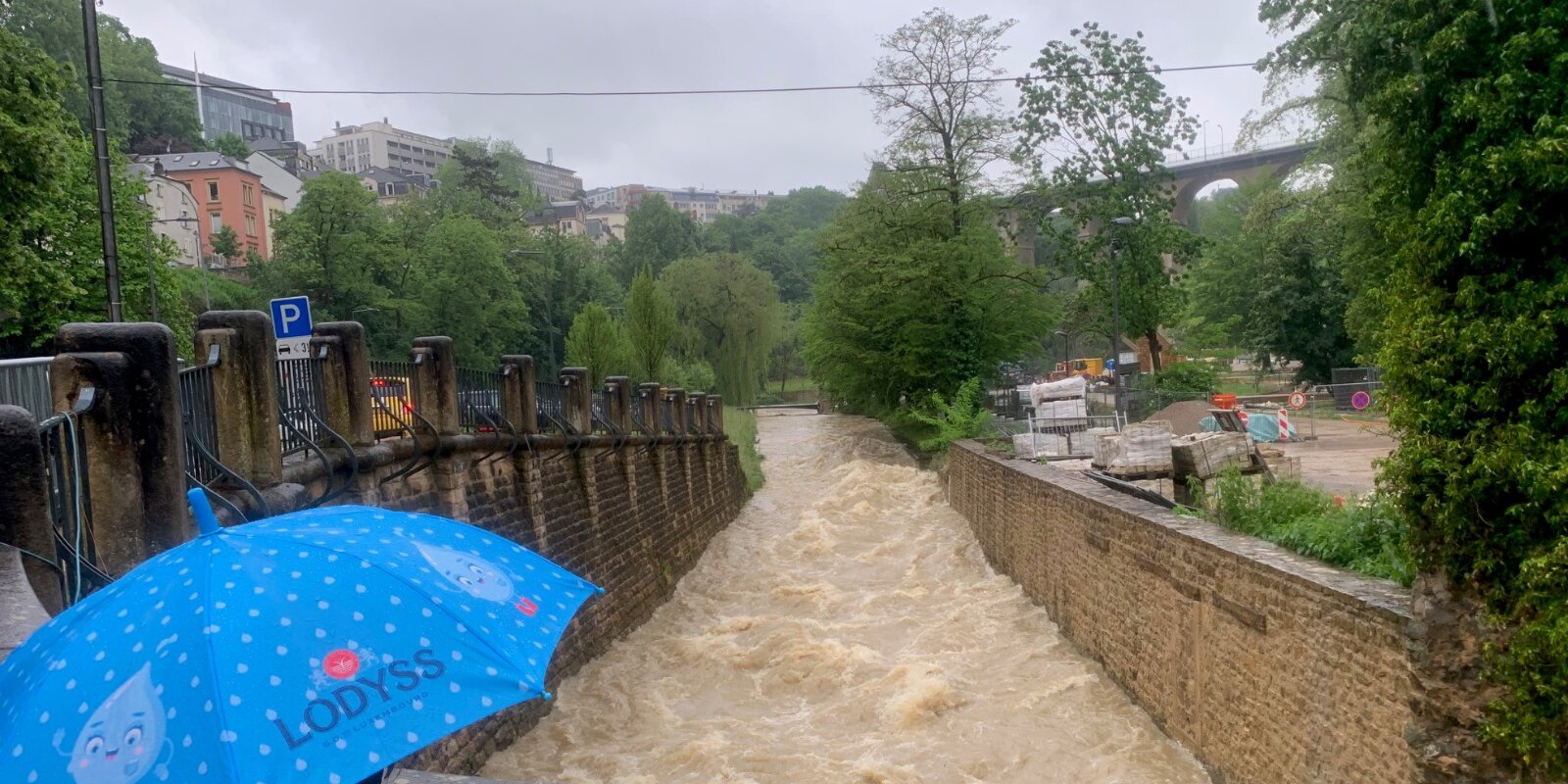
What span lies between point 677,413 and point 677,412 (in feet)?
0.08

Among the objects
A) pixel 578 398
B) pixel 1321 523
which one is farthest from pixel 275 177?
pixel 1321 523

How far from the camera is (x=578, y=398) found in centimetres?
1504

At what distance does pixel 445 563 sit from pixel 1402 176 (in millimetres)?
5390

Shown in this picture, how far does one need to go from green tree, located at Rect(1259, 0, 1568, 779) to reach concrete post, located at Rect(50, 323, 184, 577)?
6221 millimetres

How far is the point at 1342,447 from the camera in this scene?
70.6 ft

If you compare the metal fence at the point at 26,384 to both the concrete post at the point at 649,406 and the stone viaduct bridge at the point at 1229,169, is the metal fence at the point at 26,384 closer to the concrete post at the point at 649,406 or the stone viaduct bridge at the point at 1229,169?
the concrete post at the point at 649,406

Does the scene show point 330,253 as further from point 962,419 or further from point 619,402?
point 619,402

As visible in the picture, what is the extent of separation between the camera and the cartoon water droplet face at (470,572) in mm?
3104

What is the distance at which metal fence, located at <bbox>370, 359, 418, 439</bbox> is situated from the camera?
9.95 meters

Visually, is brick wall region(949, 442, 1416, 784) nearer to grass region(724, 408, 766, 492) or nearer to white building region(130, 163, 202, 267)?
grass region(724, 408, 766, 492)

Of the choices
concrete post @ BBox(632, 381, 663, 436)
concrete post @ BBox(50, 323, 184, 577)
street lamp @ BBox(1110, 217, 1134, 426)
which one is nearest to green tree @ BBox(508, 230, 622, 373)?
street lamp @ BBox(1110, 217, 1134, 426)

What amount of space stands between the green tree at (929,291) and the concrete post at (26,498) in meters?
29.0

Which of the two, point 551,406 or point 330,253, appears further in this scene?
point 330,253

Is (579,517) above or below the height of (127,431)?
below
